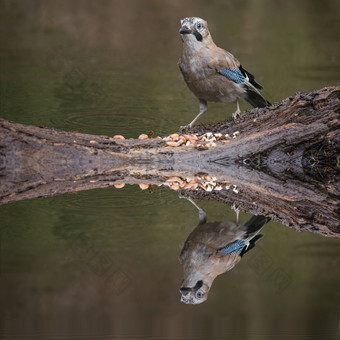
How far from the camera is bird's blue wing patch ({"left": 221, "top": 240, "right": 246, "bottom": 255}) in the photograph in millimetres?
2685

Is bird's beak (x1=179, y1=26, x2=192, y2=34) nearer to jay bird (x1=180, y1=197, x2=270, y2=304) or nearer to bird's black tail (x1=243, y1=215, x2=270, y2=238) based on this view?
jay bird (x1=180, y1=197, x2=270, y2=304)

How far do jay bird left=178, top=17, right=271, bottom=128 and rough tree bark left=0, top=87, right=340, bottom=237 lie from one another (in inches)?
10.5

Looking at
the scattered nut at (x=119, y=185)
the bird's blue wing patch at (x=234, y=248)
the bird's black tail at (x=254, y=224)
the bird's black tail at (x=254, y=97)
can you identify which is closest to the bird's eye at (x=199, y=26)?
the bird's black tail at (x=254, y=97)

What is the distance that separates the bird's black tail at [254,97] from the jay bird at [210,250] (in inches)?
75.5

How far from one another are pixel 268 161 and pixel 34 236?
247 cm

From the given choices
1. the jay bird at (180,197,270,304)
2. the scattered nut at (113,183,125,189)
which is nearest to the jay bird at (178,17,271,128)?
the scattered nut at (113,183,125,189)

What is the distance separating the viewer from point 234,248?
277 centimetres

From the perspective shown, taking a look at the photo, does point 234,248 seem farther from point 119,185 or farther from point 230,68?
point 230,68

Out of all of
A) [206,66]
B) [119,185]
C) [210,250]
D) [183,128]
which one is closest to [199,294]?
[210,250]

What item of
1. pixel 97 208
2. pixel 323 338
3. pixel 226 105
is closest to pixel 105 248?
pixel 97 208

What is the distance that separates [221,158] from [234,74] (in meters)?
0.65

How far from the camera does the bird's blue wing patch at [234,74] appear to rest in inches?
189

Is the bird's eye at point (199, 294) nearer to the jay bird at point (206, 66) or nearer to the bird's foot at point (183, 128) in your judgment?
the jay bird at point (206, 66)

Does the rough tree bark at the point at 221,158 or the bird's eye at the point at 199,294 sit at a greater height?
the rough tree bark at the point at 221,158
